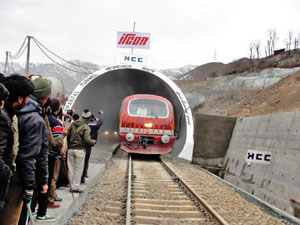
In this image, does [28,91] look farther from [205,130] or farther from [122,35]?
[122,35]

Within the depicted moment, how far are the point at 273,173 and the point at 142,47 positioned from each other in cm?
1284

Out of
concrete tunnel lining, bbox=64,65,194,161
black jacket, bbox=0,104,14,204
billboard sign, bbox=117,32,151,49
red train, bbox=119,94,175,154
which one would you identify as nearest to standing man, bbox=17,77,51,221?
black jacket, bbox=0,104,14,204

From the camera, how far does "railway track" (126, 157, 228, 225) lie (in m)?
5.26

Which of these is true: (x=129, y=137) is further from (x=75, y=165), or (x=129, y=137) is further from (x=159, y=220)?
(x=159, y=220)

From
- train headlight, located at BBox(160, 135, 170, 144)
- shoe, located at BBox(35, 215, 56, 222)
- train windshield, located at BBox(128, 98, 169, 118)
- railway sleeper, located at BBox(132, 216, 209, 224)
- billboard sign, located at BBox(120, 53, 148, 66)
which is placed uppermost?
billboard sign, located at BBox(120, 53, 148, 66)

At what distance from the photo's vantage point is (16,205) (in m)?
2.76

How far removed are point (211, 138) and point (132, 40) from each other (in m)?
8.96

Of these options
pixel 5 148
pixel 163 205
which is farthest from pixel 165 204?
pixel 5 148

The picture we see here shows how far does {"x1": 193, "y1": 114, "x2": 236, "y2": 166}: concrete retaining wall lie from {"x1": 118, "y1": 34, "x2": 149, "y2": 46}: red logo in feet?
25.2

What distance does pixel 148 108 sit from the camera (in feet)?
45.0

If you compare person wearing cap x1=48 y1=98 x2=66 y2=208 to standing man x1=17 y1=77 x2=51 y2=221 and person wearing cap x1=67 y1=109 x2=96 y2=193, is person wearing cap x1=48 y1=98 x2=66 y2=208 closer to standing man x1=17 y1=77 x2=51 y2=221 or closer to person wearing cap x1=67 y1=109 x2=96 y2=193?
person wearing cap x1=67 y1=109 x2=96 y2=193

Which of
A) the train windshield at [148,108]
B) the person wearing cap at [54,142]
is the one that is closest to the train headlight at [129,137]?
the train windshield at [148,108]

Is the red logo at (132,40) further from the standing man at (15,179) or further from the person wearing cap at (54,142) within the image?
the standing man at (15,179)

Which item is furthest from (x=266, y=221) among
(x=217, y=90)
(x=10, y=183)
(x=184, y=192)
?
(x=217, y=90)
